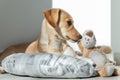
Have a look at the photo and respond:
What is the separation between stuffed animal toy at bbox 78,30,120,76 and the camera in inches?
41.1

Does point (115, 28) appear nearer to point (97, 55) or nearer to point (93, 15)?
point (93, 15)

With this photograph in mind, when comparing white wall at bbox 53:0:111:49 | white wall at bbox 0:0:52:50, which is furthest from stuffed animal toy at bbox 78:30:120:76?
white wall at bbox 0:0:52:50

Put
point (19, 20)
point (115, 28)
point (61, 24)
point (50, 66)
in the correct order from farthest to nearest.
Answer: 1. point (19, 20)
2. point (115, 28)
3. point (61, 24)
4. point (50, 66)

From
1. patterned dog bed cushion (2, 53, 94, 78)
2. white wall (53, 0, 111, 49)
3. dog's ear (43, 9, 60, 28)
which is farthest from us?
white wall (53, 0, 111, 49)

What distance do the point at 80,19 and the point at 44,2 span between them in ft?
0.81

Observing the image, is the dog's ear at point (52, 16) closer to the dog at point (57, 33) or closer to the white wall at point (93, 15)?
the dog at point (57, 33)

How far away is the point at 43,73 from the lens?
3.38 ft

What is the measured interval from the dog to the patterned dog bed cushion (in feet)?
0.38

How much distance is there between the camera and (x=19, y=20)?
1544mm

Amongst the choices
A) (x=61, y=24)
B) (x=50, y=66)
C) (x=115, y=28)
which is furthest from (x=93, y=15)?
(x=50, y=66)

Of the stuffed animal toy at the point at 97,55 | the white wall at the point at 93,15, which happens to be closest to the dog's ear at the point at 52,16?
the stuffed animal toy at the point at 97,55

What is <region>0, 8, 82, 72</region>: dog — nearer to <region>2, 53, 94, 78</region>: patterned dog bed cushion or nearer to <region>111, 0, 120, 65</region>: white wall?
<region>2, 53, 94, 78</region>: patterned dog bed cushion

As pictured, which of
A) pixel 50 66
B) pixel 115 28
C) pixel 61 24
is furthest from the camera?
pixel 115 28

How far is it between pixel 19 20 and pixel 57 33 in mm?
451
